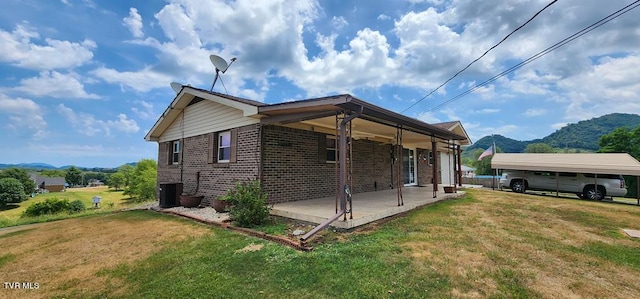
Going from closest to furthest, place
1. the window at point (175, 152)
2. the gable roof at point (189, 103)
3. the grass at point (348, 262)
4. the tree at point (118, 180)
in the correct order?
the grass at point (348, 262), the gable roof at point (189, 103), the window at point (175, 152), the tree at point (118, 180)

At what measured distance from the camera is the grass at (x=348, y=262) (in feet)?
10.2

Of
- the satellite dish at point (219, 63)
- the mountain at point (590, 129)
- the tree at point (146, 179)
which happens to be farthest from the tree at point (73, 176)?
the mountain at point (590, 129)

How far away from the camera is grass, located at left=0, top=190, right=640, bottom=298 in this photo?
3.12m

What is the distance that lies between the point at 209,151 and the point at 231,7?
17.6 feet

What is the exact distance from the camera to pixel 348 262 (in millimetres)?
3801

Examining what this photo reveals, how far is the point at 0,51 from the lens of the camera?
10117mm

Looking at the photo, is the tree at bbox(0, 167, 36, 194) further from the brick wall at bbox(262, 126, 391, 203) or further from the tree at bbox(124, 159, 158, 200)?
the brick wall at bbox(262, 126, 391, 203)

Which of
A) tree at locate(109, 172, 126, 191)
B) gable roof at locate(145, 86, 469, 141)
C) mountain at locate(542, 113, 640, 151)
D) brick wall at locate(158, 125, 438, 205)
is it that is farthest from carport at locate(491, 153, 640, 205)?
tree at locate(109, 172, 126, 191)

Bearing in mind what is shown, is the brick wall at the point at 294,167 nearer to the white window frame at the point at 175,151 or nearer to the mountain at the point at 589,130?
the white window frame at the point at 175,151

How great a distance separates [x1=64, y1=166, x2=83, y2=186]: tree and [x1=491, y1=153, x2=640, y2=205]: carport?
135 m

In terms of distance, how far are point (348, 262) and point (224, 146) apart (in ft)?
22.7

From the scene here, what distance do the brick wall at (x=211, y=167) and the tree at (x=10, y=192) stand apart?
47122 millimetres

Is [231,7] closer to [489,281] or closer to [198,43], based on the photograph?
[198,43]

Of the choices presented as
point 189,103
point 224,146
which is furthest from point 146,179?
point 224,146
